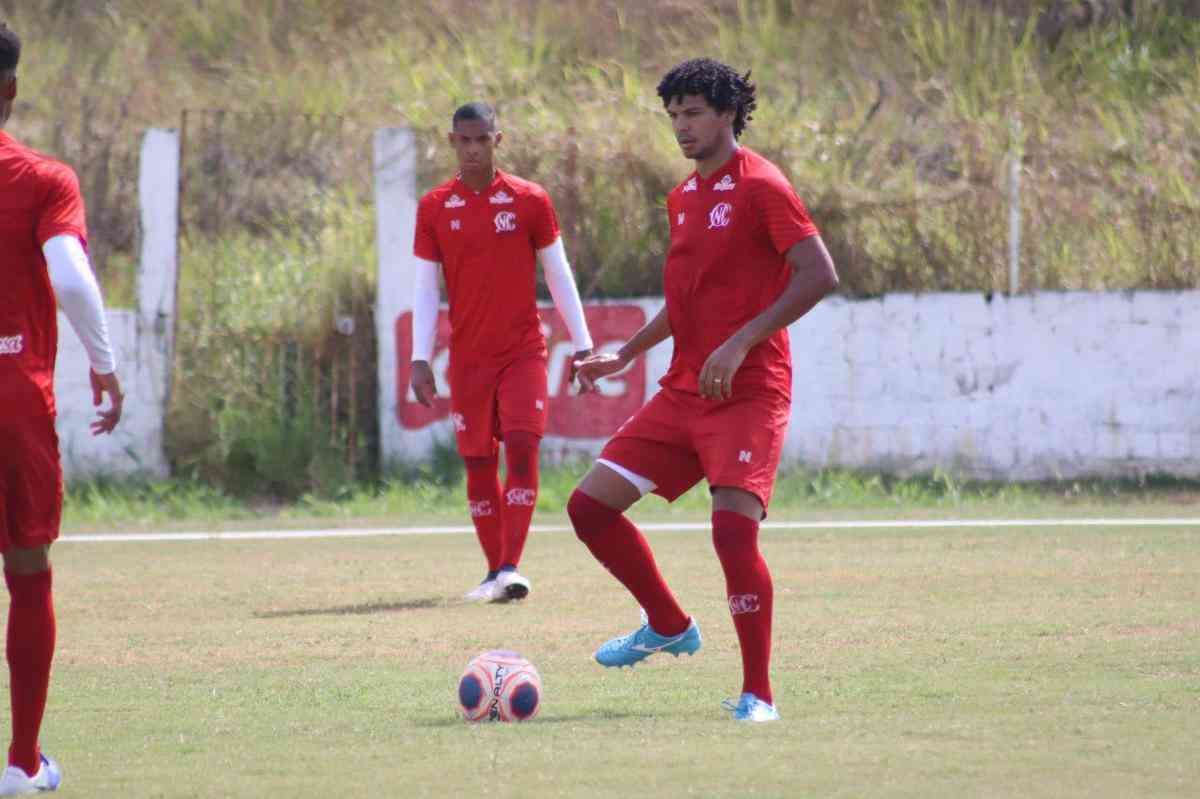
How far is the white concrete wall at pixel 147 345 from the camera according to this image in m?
17.5

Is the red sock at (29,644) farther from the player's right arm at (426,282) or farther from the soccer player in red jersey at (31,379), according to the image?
the player's right arm at (426,282)

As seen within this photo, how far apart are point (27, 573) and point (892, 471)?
Answer: 12.4m

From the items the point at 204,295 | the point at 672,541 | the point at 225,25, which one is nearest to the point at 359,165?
the point at 204,295

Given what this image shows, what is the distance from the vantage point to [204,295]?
60.1ft

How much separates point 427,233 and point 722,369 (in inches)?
166

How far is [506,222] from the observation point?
34.4 feet

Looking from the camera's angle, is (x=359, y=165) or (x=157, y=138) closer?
(x=157, y=138)

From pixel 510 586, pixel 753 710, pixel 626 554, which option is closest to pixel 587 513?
pixel 626 554

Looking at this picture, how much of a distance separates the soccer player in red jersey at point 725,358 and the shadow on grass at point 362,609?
309cm

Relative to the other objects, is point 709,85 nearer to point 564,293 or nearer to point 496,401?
point 564,293

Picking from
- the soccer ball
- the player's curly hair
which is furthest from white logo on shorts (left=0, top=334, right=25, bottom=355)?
the player's curly hair

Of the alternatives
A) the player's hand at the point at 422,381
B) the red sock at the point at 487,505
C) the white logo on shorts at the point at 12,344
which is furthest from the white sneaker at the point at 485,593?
the white logo on shorts at the point at 12,344

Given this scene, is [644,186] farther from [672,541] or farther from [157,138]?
[672,541]

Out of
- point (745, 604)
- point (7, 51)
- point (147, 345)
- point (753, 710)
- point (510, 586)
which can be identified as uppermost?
point (7, 51)
